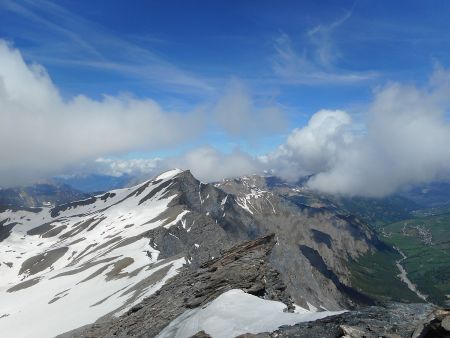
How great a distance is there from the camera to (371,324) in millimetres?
17391

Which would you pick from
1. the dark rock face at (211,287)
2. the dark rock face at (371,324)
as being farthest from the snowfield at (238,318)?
the dark rock face at (211,287)

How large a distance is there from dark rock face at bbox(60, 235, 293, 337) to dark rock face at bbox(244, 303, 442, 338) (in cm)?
1044

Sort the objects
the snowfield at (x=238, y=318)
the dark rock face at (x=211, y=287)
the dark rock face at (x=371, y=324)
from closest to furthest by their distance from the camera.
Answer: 1. the dark rock face at (x=371, y=324)
2. the snowfield at (x=238, y=318)
3. the dark rock face at (x=211, y=287)

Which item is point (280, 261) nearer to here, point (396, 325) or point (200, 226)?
point (200, 226)

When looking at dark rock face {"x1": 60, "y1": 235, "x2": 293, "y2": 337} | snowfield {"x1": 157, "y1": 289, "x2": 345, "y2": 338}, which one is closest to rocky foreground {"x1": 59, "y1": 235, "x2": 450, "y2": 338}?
dark rock face {"x1": 60, "y1": 235, "x2": 293, "y2": 337}

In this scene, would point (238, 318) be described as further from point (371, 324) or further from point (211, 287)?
point (211, 287)

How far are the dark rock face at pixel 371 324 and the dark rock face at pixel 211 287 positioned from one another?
1044 cm

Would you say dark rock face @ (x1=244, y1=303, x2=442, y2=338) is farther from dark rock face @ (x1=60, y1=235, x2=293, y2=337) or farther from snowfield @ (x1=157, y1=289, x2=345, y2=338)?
dark rock face @ (x1=60, y1=235, x2=293, y2=337)

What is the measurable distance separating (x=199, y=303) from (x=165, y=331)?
3.73 metres

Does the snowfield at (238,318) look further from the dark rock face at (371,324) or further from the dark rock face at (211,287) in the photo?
the dark rock face at (211,287)

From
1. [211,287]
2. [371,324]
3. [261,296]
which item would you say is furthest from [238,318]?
[211,287]

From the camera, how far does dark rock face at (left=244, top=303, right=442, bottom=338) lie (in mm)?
16453

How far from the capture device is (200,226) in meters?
160

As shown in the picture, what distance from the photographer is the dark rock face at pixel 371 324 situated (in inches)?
648
